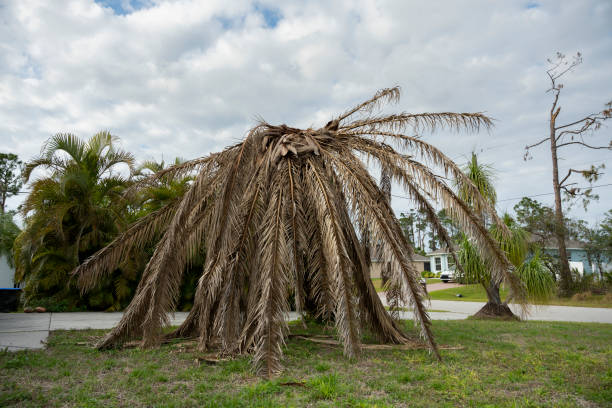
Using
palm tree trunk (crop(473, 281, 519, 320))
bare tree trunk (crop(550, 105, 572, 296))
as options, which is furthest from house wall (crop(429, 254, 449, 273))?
palm tree trunk (crop(473, 281, 519, 320))

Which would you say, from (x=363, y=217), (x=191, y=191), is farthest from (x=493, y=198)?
(x=191, y=191)

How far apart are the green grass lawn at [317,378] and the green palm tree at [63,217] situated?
5.49m

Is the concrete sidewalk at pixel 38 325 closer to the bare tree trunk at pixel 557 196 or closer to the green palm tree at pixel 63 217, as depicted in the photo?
the green palm tree at pixel 63 217

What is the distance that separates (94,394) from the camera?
3652 millimetres

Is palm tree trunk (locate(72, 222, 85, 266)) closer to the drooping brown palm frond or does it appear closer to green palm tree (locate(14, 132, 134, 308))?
green palm tree (locate(14, 132, 134, 308))

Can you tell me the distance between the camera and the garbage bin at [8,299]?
34.6 feet

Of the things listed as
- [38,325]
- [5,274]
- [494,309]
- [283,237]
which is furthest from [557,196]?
[5,274]

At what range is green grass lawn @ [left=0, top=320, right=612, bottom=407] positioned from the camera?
3.49 m

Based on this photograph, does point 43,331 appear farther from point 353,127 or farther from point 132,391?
point 353,127

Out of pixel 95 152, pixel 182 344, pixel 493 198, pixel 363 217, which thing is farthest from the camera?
pixel 95 152

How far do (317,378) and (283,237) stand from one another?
1.75m

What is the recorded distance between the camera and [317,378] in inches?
157

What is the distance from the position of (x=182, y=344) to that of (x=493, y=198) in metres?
8.98

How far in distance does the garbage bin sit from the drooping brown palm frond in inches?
248
